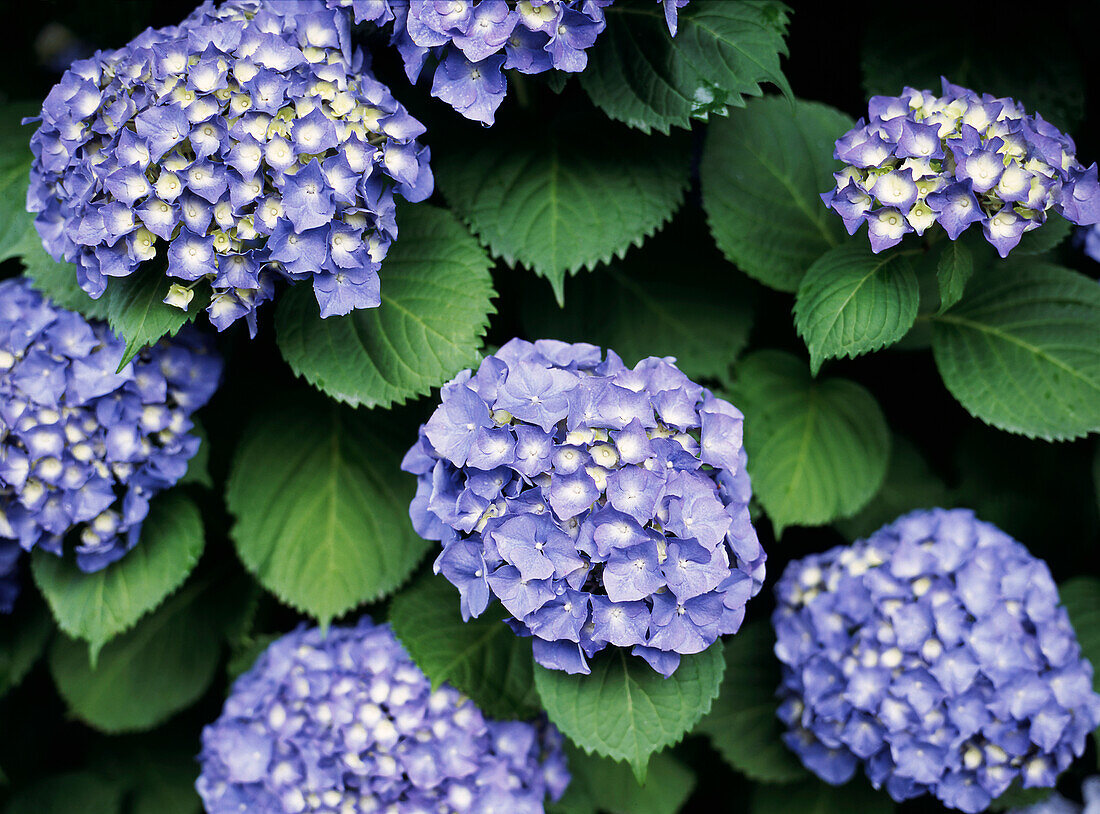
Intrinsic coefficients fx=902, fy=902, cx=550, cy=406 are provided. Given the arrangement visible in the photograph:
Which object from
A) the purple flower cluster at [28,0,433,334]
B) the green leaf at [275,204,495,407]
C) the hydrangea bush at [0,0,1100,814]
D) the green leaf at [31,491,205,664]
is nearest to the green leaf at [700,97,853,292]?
the hydrangea bush at [0,0,1100,814]

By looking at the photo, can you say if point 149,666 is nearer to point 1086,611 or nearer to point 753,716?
point 753,716

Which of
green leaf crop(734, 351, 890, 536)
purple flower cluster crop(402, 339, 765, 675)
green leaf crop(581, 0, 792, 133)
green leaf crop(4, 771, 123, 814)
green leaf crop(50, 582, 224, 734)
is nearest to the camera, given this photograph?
purple flower cluster crop(402, 339, 765, 675)

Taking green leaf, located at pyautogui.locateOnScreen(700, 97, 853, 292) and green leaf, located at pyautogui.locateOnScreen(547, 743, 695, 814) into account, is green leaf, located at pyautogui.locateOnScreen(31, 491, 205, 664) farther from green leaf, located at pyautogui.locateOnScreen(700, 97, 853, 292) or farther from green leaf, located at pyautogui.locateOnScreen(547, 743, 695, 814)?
green leaf, located at pyautogui.locateOnScreen(700, 97, 853, 292)

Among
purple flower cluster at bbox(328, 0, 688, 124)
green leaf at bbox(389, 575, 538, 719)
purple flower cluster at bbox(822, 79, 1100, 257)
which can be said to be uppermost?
purple flower cluster at bbox(328, 0, 688, 124)

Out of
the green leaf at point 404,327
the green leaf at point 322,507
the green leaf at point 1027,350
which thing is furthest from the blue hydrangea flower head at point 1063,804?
the green leaf at point 404,327

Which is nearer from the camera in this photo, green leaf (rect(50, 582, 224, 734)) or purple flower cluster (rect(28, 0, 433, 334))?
purple flower cluster (rect(28, 0, 433, 334))

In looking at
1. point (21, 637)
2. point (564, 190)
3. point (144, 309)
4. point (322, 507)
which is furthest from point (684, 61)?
point (21, 637)
